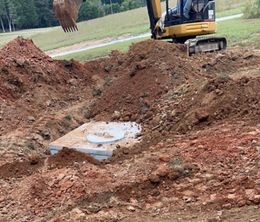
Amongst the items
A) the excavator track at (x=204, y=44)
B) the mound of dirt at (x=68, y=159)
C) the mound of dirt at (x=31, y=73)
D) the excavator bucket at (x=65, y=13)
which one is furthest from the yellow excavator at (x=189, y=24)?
the mound of dirt at (x=68, y=159)

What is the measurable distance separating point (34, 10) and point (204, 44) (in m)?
60.6

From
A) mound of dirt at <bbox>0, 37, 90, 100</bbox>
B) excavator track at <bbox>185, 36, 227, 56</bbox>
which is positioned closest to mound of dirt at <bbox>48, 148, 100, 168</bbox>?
mound of dirt at <bbox>0, 37, 90, 100</bbox>

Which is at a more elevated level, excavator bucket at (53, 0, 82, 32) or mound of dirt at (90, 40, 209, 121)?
excavator bucket at (53, 0, 82, 32)

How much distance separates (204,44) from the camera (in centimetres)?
1694

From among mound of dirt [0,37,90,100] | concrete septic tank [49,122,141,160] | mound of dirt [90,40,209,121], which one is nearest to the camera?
concrete septic tank [49,122,141,160]

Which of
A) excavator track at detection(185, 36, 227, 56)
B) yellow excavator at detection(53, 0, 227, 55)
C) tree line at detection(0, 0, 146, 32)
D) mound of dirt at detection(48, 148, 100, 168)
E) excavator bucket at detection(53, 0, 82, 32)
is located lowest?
tree line at detection(0, 0, 146, 32)

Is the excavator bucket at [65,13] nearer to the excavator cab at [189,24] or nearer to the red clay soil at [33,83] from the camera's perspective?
the red clay soil at [33,83]

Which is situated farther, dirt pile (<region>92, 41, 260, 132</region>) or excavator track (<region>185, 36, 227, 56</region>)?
excavator track (<region>185, 36, 227, 56</region>)

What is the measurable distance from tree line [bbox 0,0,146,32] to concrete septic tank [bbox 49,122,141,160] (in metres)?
60.4

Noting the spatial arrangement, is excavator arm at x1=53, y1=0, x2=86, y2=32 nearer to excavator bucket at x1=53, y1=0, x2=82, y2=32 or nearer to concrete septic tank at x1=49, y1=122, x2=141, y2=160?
excavator bucket at x1=53, y1=0, x2=82, y2=32

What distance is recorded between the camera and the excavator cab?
16.7m

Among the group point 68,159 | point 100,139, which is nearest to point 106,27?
point 100,139

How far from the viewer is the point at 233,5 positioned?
1889 inches

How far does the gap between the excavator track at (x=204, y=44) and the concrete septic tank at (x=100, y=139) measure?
19.5 feet
